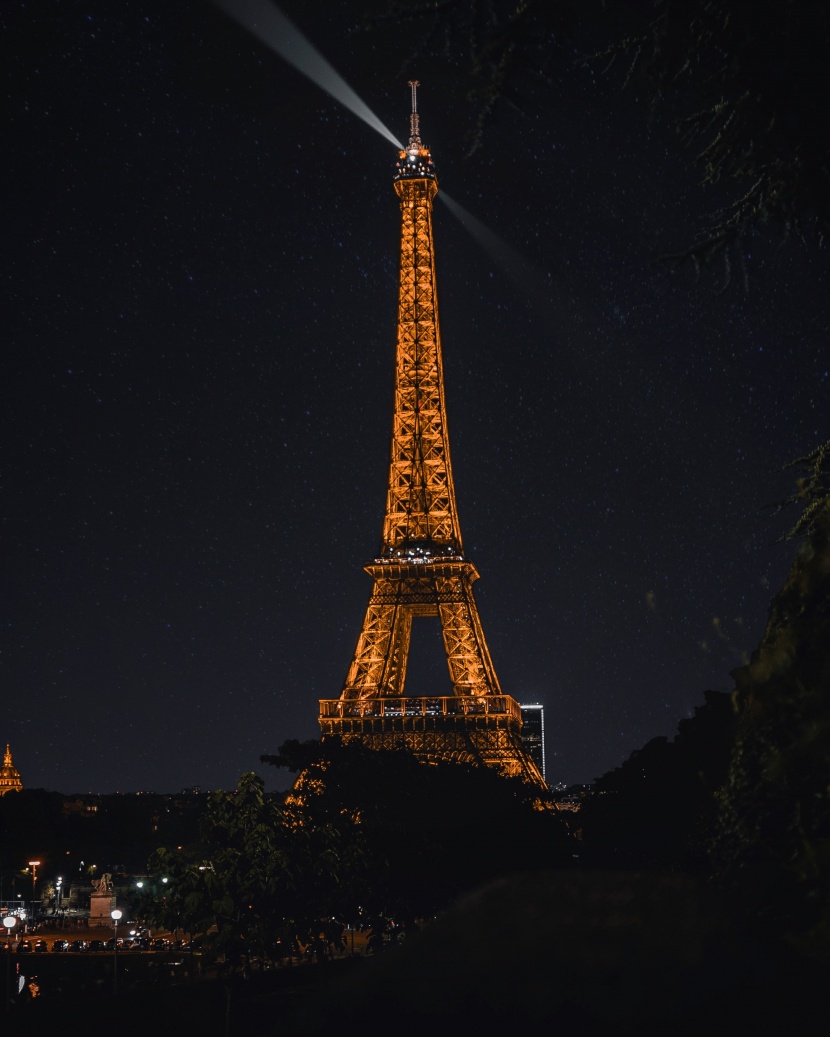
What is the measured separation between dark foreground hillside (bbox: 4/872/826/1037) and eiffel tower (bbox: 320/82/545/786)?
6333 centimetres

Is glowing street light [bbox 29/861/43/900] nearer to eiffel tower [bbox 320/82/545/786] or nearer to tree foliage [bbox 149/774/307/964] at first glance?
eiffel tower [bbox 320/82/545/786]

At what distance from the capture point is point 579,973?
10062 millimetres

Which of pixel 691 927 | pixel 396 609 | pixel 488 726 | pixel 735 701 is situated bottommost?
pixel 691 927

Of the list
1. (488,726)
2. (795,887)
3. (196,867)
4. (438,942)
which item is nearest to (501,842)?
(196,867)

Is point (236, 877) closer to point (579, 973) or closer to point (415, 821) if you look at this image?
point (415, 821)

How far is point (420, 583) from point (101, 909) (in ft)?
110

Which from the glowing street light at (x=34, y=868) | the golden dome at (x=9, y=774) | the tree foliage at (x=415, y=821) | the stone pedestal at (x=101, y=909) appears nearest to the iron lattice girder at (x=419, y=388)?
the tree foliage at (x=415, y=821)

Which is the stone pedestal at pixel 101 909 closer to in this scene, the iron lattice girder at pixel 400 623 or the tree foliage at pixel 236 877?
the iron lattice girder at pixel 400 623

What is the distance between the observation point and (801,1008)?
9180 millimetres

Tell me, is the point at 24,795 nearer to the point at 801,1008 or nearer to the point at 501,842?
the point at 501,842

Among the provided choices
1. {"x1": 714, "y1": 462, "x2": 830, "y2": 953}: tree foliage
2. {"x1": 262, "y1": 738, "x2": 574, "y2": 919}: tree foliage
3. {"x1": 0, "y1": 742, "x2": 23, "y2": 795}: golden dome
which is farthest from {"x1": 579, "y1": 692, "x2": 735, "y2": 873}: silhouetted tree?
{"x1": 0, "y1": 742, "x2": 23, "y2": 795}: golden dome

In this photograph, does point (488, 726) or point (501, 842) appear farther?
point (488, 726)

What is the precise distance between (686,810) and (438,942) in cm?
3994

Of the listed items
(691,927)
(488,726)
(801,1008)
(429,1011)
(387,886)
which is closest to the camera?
(801,1008)
